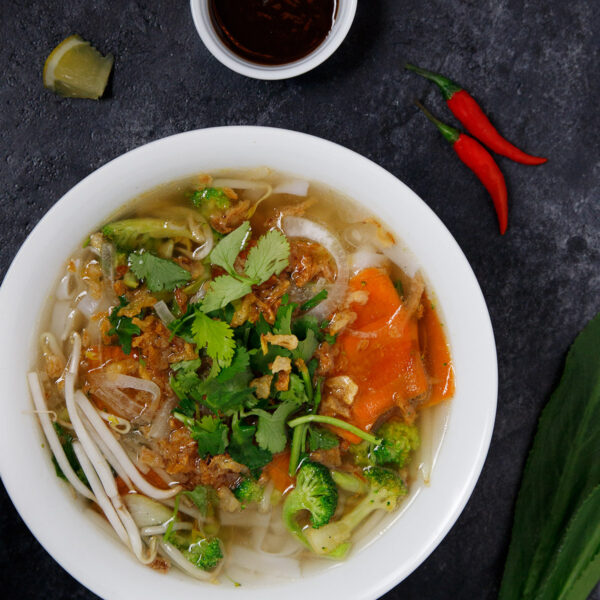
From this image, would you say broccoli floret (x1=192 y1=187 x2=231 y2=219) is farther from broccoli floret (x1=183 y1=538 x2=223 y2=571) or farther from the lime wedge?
broccoli floret (x1=183 y1=538 x2=223 y2=571)

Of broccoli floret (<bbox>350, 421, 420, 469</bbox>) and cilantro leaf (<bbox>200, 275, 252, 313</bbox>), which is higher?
cilantro leaf (<bbox>200, 275, 252, 313</bbox>)

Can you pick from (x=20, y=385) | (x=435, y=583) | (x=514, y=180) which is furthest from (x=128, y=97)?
(x=435, y=583)

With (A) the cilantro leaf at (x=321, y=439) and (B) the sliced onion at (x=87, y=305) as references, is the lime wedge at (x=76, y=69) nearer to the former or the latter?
(B) the sliced onion at (x=87, y=305)

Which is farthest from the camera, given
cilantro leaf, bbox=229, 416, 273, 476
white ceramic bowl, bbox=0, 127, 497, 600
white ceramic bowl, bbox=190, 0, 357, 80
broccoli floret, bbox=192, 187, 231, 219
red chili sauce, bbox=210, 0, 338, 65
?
red chili sauce, bbox=210, 0, 338, 65

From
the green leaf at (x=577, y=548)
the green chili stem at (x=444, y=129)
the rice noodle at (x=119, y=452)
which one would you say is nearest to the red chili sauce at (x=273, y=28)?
the green chili stem at (x=444, y=129)

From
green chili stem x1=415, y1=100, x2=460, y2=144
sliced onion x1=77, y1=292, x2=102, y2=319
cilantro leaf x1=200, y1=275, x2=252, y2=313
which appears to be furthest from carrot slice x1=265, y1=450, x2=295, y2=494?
green chili stem x1=415, y1=100, x2=460, y2=144
